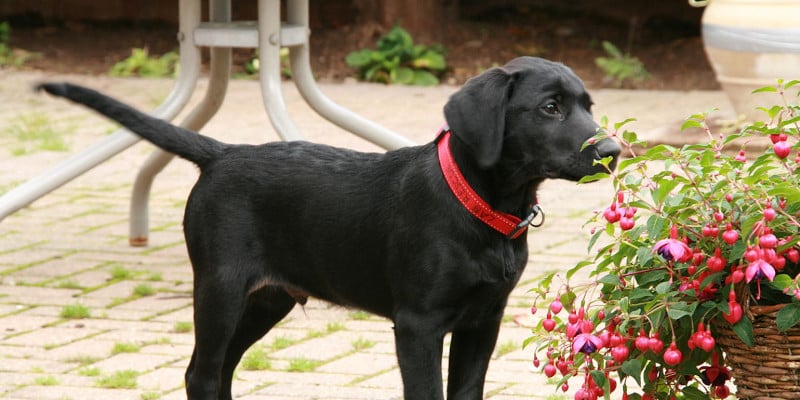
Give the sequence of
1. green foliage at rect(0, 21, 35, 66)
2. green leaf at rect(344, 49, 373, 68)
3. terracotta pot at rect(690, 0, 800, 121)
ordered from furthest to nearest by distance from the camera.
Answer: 1. green foliage at rect(0, 21, 35, 66)
2. green leaf at rect(344, 49, 373, 68)
3. terracotta pot at rect(690, 0, 800, 121)

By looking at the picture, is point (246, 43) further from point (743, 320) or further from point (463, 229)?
point (743, 320)

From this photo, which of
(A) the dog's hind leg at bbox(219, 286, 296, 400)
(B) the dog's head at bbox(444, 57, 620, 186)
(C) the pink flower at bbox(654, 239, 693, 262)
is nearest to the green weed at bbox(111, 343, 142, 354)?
(A) the dog's hind leg at bbox(219, 286, 296, 400)

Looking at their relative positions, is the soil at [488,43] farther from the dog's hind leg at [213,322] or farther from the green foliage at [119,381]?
the dog's hind leg at [213,322]

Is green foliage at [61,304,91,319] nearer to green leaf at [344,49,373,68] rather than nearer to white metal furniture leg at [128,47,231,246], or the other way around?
white metal furniture leg at [128,47,231,246]

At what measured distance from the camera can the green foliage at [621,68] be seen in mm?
9977

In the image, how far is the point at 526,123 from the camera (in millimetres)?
3035

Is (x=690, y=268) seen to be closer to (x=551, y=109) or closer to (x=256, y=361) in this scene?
(x=551, y=109)

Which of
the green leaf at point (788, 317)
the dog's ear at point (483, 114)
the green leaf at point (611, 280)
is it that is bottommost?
the green leaf at point (611, 280)

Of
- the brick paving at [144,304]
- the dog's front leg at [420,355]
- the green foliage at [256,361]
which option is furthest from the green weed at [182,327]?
the dog's front leg at [420,355]

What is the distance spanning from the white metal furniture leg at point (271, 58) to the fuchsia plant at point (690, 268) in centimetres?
221

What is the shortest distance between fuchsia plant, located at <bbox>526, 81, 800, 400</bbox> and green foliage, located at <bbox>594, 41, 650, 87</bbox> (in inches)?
282

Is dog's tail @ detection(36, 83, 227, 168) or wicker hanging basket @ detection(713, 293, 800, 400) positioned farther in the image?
dog's tail @ detection(36, 83, 227, 168)

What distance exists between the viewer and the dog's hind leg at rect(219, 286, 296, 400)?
12.0 feet

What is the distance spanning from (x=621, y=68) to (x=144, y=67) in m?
4.03
